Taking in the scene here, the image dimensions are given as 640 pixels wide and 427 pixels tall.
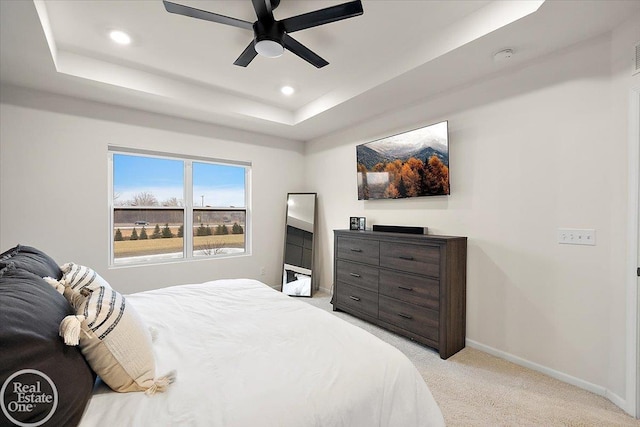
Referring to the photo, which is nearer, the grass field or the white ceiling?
the white ceiling

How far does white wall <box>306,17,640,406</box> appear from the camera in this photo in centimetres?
198

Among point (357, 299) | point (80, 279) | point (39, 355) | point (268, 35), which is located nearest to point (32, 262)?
point (80, 279)

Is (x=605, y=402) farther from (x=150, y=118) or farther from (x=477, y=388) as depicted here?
(x=150, y=118)

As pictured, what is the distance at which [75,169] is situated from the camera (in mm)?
3141

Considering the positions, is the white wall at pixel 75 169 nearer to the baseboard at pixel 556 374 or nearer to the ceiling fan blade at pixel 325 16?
the ceiling fan blade at pixel 325 16

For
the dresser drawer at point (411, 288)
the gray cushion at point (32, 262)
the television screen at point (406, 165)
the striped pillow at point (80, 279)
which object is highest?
the television screen at point (406, 165)

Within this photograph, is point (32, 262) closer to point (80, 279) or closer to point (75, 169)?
point (80, 279)

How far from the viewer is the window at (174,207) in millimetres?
3539

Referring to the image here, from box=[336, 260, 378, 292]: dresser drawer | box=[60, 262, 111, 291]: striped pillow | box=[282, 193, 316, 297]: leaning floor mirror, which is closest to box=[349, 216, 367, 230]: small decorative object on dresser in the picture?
box=[336, 260, 378, 292]: dresser drawer

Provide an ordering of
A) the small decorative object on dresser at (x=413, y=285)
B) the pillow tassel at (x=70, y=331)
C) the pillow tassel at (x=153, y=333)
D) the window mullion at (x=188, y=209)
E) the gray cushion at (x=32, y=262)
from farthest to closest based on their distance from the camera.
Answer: the window mullion at (x=188, y=209), the small decorative object on dresser at (x=413, y=285), the pillow tassel at (x=153, y=333), the gray cushion at (x=32, y=262), the pillow tassel at (x=70, y=331)

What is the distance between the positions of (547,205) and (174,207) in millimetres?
4145

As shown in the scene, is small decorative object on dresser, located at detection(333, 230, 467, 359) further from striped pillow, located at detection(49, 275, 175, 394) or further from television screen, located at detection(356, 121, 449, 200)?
striped pillow, located at detection(49, 275, 175, 394)

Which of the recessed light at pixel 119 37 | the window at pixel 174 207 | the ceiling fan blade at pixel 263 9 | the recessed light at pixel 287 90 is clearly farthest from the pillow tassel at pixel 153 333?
the recessed light at pixel 287 90

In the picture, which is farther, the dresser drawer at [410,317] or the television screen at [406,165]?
the television screen at [406,165]
